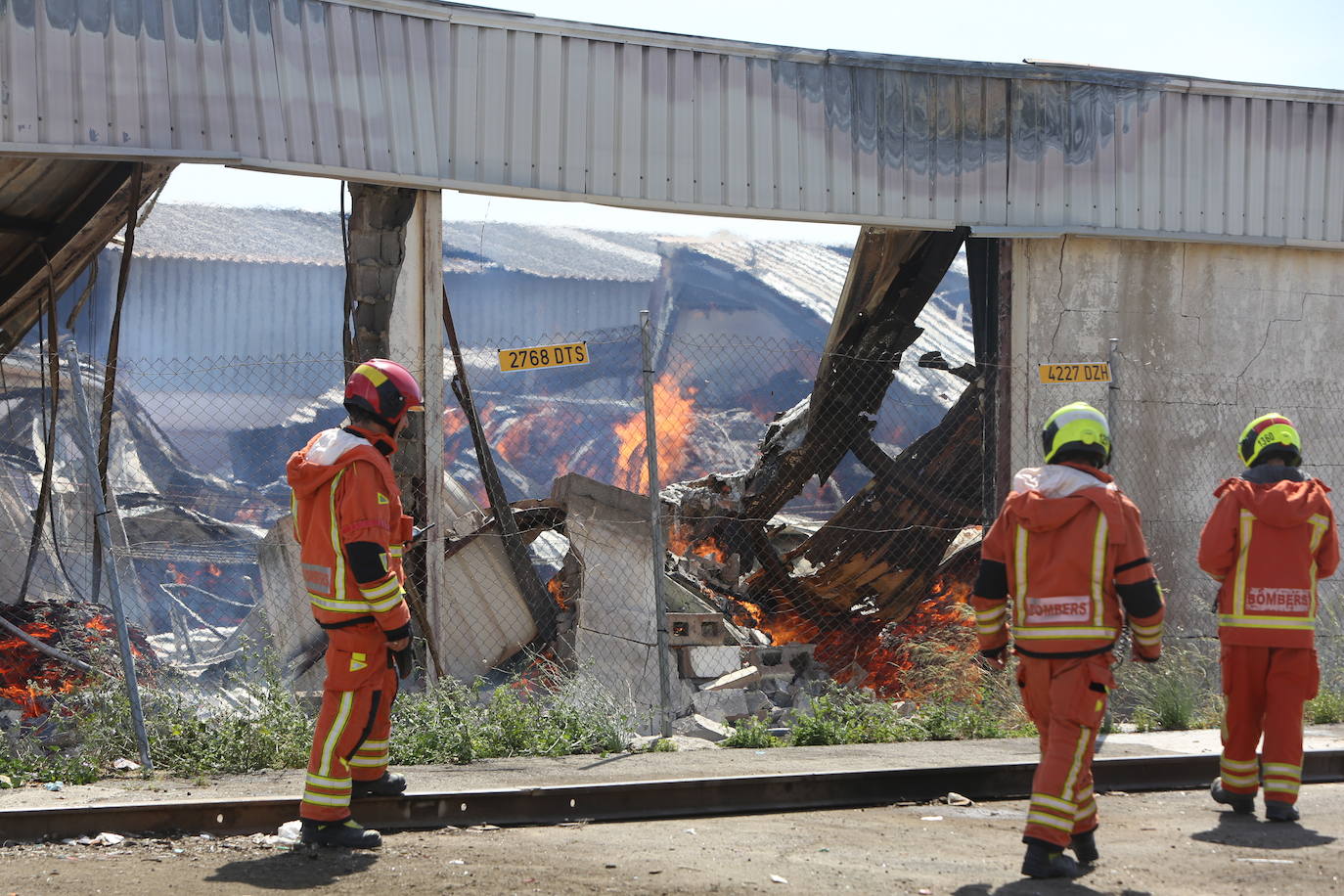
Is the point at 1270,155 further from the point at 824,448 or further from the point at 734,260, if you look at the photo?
the point at 734,260

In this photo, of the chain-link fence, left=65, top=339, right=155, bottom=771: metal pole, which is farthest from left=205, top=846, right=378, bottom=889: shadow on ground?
the chain-link fence

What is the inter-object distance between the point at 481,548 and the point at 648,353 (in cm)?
314

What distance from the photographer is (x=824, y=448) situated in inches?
504

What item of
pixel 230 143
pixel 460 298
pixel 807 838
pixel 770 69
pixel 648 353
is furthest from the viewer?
pixel 460 298

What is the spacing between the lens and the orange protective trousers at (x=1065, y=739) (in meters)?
4.89

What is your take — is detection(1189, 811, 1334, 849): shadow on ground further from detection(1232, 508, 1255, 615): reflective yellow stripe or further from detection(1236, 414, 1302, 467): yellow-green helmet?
detection(1236, 414, 1302, 467): yellow-green helmet

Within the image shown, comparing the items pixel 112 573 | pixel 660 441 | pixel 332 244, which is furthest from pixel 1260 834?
pixel 332 244

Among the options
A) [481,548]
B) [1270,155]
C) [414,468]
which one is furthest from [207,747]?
[1270,155]

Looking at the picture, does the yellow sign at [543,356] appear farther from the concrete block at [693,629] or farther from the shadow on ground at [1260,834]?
the shadow on ground at [1260,834]

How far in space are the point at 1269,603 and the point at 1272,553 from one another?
0.73 ft

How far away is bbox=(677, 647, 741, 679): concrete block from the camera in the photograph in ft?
34.7

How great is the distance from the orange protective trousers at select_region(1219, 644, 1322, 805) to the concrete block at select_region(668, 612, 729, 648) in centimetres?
520

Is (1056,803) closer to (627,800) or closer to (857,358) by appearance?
(627,800)

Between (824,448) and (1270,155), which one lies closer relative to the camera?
(1270,155)
